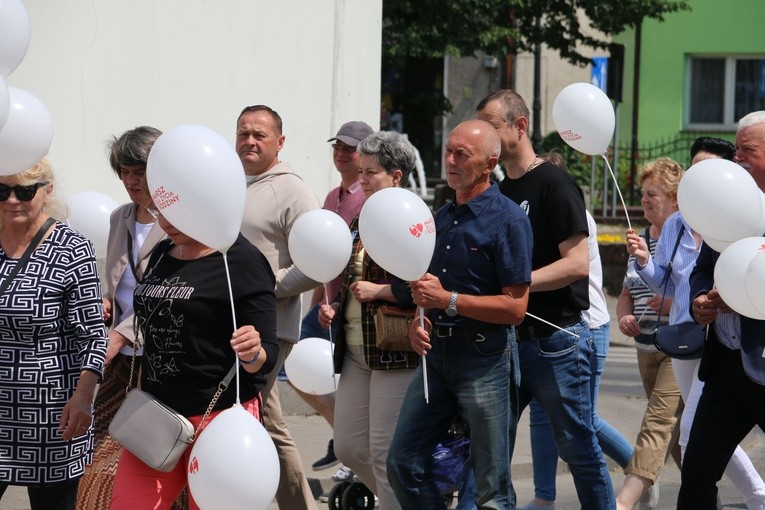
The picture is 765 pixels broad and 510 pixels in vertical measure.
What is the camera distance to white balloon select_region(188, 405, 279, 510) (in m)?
4.62

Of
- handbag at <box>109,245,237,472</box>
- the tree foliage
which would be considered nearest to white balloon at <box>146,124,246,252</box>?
handbag at <box>109,245,237,472</box>

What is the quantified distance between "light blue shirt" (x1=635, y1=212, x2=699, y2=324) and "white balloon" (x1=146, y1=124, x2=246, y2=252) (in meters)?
2.68

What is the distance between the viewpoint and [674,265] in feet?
22.4

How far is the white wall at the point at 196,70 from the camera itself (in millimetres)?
8641

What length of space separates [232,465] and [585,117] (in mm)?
3006

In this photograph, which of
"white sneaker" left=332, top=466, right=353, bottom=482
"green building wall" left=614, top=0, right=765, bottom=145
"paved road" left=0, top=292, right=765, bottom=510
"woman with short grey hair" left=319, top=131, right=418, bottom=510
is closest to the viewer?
"woman with short grey hair" left=319, top=131, right=418, bottom=510

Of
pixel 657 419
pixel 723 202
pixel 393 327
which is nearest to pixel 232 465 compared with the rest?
pixel 393 327

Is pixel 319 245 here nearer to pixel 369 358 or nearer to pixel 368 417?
pixel 369 358

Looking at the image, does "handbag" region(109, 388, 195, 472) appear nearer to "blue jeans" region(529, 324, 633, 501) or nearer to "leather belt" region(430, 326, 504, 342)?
"leather belt" region(430, 326, 504, 342)

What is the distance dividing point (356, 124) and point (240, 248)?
2.95 m

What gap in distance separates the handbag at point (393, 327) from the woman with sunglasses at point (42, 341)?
1.36 meters

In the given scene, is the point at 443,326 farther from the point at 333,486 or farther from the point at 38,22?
the point at 38,22

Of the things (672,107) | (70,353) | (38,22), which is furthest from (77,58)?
(672,107)

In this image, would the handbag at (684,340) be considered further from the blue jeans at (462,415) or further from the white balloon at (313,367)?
the white balloon at (313,367)
